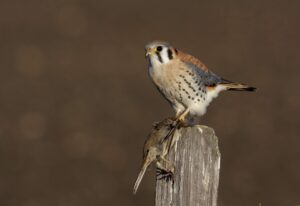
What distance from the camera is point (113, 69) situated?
1546cm

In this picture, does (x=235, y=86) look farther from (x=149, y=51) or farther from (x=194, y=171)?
(x=194, y=171)

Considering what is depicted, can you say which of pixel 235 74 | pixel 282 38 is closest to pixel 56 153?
pixel 235 74

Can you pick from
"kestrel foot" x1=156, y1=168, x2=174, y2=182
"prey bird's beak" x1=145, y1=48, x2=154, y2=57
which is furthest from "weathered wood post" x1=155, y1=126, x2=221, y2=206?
"prey bird's beak" x1=145, y1=48, x2=154, y2=57

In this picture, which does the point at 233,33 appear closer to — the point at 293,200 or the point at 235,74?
the point at 235,74

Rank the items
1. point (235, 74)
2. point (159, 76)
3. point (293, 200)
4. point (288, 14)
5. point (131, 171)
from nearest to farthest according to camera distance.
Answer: point (159, 76) → point (293, 200) → point (131, 171) → point (235, 74) → point (288, 14)

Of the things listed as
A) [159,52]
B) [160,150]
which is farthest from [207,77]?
[160,150]

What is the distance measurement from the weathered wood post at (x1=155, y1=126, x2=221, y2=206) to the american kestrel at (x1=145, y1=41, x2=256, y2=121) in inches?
90.2

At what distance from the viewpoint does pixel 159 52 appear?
696cm

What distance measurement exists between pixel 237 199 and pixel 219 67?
4323 mm

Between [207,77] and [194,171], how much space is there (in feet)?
8.03

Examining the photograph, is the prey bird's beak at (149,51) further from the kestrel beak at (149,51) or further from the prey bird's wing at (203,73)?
the prey bird's wing at (203,73)

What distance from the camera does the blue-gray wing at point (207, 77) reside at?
6961 mm

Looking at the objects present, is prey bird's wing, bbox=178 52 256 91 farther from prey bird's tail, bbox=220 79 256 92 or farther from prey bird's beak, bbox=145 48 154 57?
prey bird's beak, bbox=145 48 154 57

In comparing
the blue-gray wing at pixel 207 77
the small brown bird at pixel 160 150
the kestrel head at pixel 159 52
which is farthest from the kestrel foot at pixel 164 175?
the blue-gray wing at pixel 207 77
